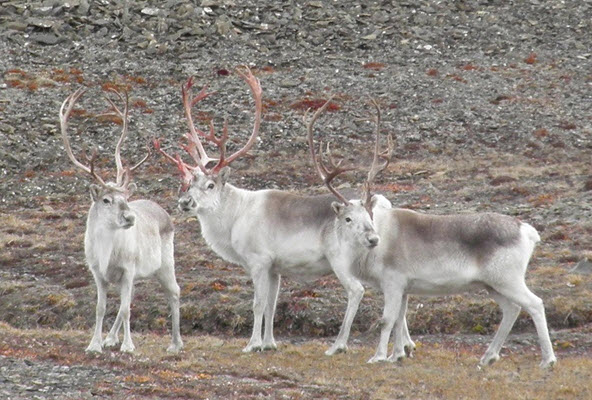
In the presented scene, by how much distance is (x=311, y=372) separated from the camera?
1556 centimetres

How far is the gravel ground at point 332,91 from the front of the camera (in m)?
33.5

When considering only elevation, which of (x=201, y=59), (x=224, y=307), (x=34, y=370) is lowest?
(x=201, y=59)

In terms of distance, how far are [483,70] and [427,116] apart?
24.0 feet

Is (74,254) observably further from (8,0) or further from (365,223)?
(8,0)

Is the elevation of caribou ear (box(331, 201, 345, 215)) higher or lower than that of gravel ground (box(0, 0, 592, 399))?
higher

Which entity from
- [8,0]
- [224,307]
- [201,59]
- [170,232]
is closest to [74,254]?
[224,307]

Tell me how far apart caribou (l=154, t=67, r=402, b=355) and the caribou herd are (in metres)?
0.02

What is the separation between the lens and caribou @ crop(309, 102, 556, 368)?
1602 cm

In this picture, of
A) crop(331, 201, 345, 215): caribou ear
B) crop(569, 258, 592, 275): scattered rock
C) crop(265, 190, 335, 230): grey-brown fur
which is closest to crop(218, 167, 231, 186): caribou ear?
crop(265, 190, 335, 230): grey-brown fur

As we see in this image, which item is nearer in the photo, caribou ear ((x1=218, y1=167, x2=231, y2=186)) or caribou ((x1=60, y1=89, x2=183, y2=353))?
caribou ((x1=60, y1=89, x2=183, y2=353))

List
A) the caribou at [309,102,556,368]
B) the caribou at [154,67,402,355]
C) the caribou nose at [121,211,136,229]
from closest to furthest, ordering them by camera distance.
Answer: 1. the caribou at [309,102,556,368]
2. the caribou nose at [121,211,136,229]
3. the caribou at [154,67,402,355]

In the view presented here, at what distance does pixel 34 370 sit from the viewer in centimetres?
1439

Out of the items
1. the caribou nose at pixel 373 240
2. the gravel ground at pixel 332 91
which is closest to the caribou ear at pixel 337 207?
the caribou nose at pixel 373 240

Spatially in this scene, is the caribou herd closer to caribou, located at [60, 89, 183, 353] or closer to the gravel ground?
caribou, located at [60, 89, 183, 353]
